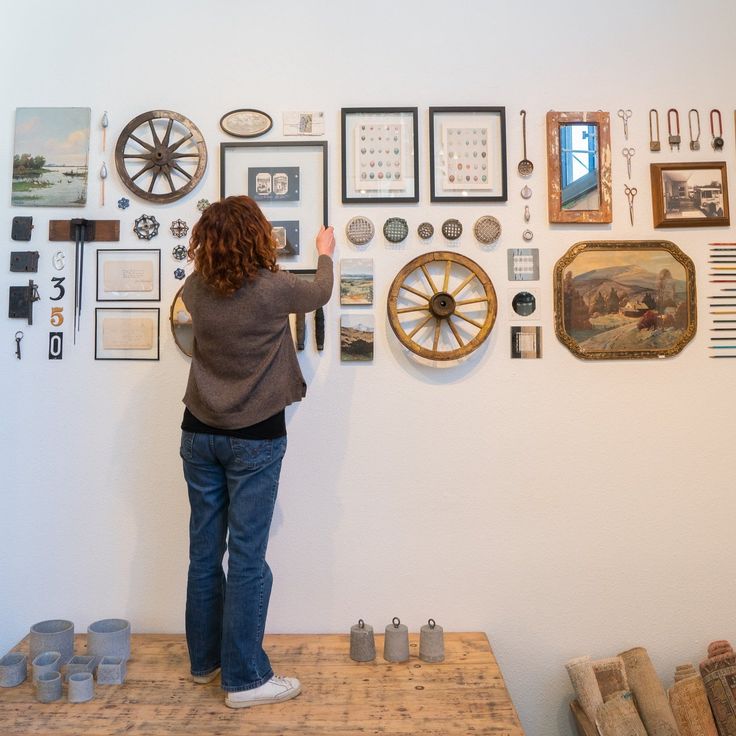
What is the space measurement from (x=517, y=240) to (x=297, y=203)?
926 millimetres

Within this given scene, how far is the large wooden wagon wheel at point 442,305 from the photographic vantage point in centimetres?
243

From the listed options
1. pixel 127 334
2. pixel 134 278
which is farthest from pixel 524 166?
pixel 127 334

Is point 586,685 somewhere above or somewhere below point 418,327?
below

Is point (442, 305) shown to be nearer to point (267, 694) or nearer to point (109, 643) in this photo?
point (267, 694)

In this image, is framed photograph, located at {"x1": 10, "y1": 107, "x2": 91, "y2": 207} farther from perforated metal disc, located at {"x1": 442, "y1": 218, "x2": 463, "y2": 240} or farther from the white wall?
perforated metal disc, located at {"x1": 442, "y1": 218, "x2": 463, "y2": 240}

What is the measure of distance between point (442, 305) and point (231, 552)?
1.22 meters

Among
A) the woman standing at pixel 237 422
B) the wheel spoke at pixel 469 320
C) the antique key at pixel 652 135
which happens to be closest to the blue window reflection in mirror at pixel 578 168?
the antique key at pixel 652 135

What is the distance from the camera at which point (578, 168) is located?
2.49 metres

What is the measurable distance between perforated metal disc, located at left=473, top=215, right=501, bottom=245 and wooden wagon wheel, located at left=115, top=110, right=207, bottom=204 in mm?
1163

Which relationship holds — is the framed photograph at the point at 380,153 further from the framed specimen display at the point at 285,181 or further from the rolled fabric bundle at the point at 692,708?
the rolled fabric bundle at the point at 692,708

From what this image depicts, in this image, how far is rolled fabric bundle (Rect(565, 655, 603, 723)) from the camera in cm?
219

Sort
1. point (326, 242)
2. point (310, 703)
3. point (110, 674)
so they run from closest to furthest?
point (310, 703), point (110, 674), point (326, 242)

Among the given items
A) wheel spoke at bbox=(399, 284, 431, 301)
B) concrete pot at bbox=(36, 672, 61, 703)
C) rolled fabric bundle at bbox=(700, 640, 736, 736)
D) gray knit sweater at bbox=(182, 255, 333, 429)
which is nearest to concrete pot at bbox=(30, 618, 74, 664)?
concrete pot at bbox=(36, 672, 61, 703)

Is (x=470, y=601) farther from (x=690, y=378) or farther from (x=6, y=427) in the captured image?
(x=6, y=427)
